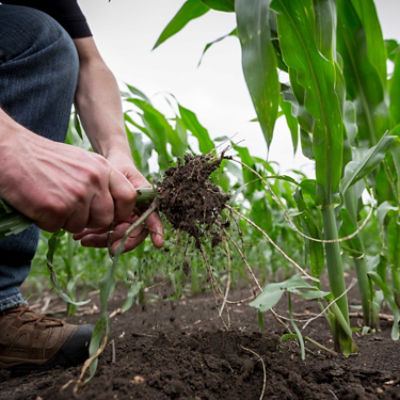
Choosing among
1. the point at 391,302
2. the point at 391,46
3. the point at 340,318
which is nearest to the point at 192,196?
the point at 340,318

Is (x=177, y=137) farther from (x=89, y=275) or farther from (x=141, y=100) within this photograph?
(x=89, y=275)

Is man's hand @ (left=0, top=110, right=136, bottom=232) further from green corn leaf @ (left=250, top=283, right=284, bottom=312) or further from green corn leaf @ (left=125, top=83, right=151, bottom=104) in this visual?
green corn leaf @ (left=125, top=83, right=151, bottom=104)

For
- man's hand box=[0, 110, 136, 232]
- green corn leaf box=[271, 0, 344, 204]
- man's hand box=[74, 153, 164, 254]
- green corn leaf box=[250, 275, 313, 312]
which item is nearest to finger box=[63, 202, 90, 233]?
man's hand box=[0, 110, 136, 232]

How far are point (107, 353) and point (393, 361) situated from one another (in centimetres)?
70

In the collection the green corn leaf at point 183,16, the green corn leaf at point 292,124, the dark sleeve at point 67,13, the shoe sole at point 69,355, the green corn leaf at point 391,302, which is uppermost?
the dark sleeve at point 67,13

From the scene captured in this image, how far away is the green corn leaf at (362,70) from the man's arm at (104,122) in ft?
2.43

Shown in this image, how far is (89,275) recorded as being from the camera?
292cm

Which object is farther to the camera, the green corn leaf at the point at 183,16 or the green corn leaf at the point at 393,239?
the green corn leaf at the point at 393,239

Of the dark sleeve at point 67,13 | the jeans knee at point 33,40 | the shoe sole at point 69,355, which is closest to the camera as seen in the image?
the shoe sole at point 69,355

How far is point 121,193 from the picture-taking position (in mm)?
677

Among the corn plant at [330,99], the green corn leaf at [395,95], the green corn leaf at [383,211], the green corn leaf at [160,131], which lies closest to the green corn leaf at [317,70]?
the corn plant at [330,99]

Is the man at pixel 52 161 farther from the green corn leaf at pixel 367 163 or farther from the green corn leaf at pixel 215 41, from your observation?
the green corn leaf at pixel 367 163

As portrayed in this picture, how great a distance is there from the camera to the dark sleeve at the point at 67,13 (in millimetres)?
1221

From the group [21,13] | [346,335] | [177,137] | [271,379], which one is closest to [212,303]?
[177,137]
